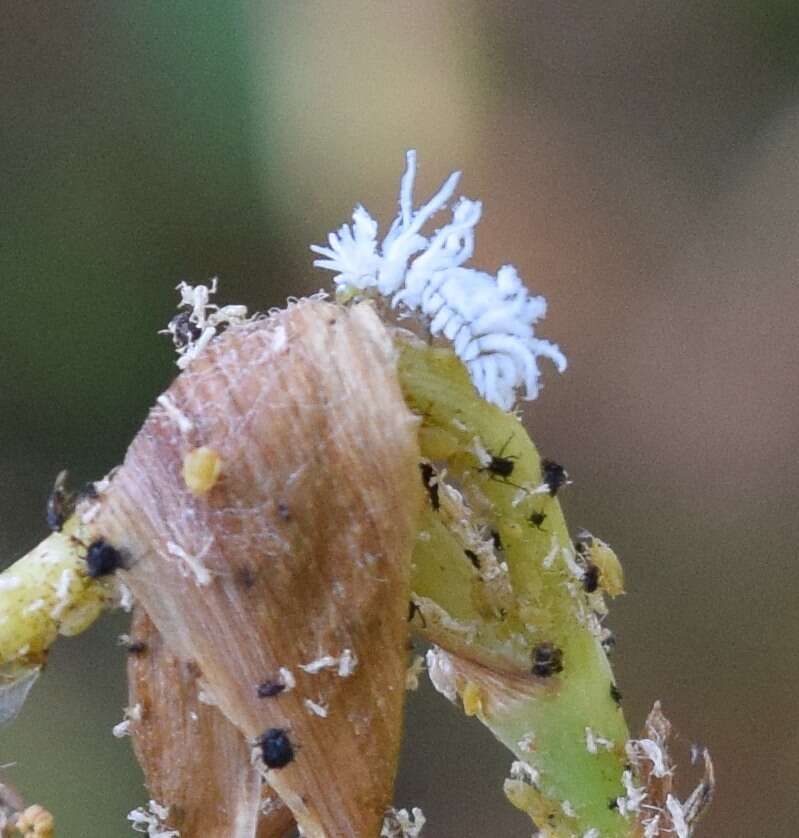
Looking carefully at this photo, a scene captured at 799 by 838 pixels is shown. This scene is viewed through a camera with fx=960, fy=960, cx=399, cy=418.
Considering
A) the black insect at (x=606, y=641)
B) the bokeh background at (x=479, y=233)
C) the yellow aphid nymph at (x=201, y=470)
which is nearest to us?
the yellow aphid nymph at (x=201, y=470)

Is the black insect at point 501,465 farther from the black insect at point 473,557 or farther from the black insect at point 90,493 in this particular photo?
the black insect at point 90,493

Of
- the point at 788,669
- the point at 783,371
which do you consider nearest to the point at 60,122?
the point at 783,371

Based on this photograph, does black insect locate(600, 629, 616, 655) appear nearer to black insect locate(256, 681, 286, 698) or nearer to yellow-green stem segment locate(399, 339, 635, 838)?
yellow-green stem segment locate(399, 339, 635, 838)

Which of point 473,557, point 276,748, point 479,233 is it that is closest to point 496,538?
point 473,557

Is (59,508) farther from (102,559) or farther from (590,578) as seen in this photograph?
(590,578)

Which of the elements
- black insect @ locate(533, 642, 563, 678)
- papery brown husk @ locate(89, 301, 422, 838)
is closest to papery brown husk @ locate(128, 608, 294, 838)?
papery brown husk @ locate(89, 301, 422, 838)

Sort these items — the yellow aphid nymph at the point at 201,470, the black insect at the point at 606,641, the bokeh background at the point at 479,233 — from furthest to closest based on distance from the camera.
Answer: the bokeh background at the point at 479,233 < the black insect at the point at 606,641 < the yellow aphid nymph at the point at 201,470

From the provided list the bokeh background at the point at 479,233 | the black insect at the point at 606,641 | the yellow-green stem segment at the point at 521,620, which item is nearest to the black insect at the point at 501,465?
the yellow-green stem segment at the point at 521,620
